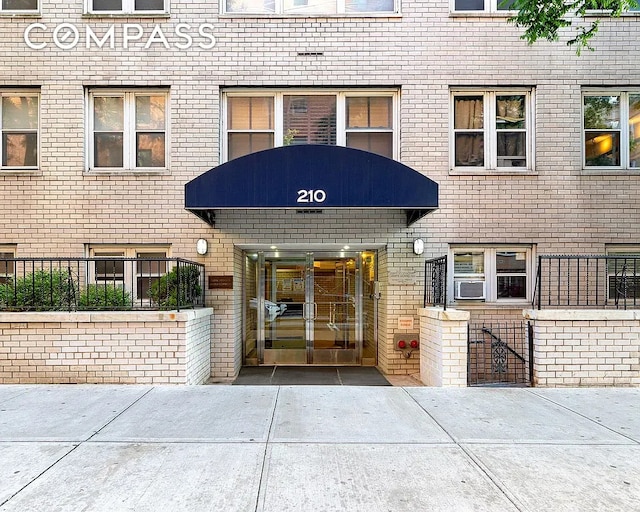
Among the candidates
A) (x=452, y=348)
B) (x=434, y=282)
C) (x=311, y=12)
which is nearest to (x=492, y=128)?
(x=434, y=282)

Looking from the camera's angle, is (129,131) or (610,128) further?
(610,128)

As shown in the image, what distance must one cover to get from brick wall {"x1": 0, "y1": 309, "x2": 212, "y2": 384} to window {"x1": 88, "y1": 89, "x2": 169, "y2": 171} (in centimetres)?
344

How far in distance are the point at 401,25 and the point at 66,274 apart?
782 centimetres

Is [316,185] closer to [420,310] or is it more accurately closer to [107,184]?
[420,310]

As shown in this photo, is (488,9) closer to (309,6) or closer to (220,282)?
(309,6)

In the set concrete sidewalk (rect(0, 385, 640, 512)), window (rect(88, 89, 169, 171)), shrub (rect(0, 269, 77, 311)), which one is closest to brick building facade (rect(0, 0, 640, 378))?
window (rect(88, 89, 169, 171))

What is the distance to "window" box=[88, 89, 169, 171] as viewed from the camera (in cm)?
828

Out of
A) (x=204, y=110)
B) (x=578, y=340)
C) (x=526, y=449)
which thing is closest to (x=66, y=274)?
(x=204, y=110)

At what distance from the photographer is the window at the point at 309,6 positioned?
27.3 feet

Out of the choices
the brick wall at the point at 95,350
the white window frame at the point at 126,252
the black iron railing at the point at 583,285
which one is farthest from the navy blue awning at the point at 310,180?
the black iron railing at the point at 583,285

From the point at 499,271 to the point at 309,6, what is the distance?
6.53 metres

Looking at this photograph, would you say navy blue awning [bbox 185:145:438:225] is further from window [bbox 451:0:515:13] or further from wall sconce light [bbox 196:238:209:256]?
window [bbox 451:0:515:13]

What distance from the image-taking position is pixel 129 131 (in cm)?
830

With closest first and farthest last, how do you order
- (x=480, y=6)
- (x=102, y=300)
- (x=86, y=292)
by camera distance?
(x=102, y=300)
(x=86, y=292)
(x=480, y=6)
